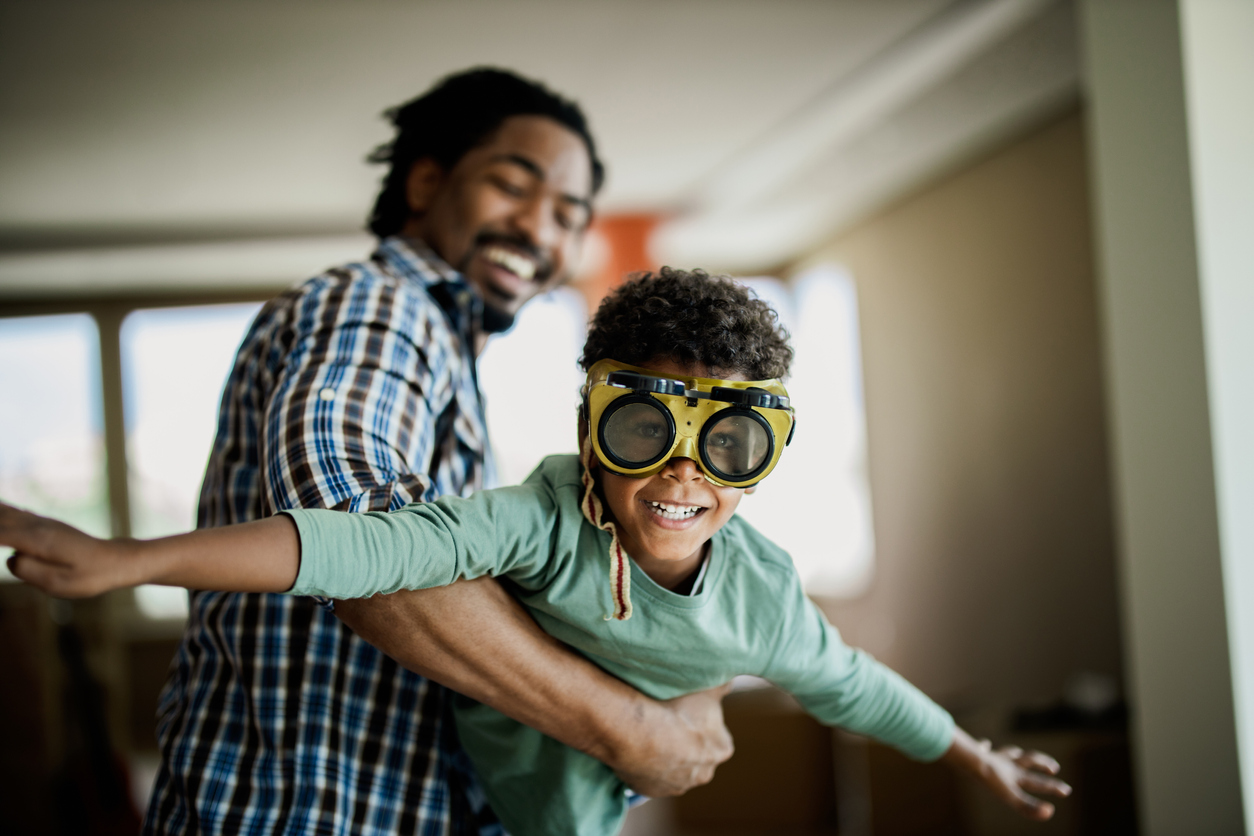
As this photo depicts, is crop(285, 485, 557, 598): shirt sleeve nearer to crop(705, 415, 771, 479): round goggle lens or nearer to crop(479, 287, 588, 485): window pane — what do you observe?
crop(705, 415, 771, 479): round goggle lens

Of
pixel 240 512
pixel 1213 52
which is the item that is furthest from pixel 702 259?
pixel 240 512

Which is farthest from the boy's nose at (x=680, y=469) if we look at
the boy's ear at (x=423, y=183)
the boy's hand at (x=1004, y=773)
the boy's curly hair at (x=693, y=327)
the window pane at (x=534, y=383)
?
the window pane at (x=534, y=383)

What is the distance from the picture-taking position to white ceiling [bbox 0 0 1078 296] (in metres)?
3.30

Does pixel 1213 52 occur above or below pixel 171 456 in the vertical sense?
above

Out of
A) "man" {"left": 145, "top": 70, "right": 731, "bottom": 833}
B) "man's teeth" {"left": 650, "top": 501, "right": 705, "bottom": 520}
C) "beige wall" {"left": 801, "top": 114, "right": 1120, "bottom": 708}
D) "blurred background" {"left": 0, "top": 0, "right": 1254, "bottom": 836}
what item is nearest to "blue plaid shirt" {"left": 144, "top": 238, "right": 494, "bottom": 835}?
"man" {"left": 145, "top": 70, "right": 731, "bottom": 833}

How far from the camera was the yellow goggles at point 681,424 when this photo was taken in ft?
2.86

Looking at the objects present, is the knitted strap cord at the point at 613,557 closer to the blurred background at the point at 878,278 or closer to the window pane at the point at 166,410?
the blurred background at the point at 878,278

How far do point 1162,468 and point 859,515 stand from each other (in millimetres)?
4333

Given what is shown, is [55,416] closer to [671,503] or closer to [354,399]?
[354,399]

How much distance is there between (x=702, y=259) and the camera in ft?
24.3

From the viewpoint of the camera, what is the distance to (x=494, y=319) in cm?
142

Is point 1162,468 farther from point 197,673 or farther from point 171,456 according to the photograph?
point 171,456

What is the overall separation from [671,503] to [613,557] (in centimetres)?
8

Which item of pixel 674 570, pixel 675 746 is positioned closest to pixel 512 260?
pixel 674 570
